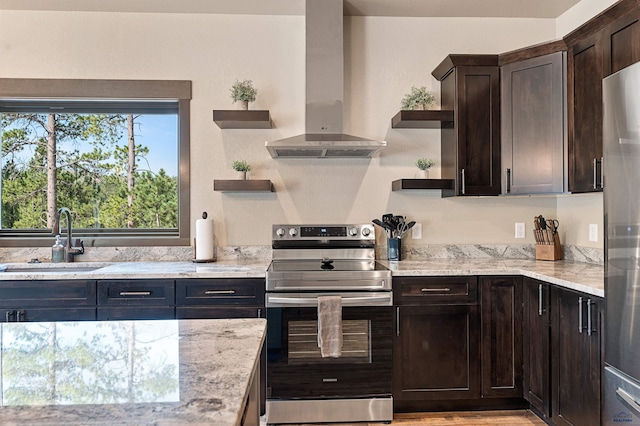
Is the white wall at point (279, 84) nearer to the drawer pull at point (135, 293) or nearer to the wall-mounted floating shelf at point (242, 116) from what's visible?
the wall-mounted floating shelf at point (242, 116)

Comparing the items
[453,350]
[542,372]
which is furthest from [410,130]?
[542,372]

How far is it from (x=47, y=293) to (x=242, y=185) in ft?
4.38

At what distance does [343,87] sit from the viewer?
316 cm

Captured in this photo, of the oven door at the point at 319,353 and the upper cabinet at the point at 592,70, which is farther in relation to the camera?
the oven door at the point at 319,353

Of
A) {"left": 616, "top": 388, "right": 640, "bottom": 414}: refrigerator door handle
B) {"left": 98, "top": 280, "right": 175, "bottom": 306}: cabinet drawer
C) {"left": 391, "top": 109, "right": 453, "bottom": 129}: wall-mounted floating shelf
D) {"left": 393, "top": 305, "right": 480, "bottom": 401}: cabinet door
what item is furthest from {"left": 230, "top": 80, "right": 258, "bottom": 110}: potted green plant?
{"left": 616, "top": 388, "right": 640, "bottom": 414}: refrigerator door handle

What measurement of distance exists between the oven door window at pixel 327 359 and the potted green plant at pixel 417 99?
1.49m

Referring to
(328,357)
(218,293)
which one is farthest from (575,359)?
(218,293)

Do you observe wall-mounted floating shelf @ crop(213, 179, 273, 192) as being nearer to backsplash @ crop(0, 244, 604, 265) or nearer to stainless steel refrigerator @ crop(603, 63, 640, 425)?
backsplash @ crop(0, 244, 604, 265)

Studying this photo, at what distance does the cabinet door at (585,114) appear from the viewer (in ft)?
7.73

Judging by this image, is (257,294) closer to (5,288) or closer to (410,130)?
(5,288)

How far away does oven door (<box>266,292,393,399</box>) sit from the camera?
2535 mm

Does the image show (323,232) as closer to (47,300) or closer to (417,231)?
(417,231)

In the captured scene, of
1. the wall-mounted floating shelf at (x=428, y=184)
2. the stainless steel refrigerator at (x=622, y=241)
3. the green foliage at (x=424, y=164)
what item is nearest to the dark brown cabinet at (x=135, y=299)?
the wall-mounted floating shelf at (x=428, y=184)

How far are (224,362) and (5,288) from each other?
2.25 meters
